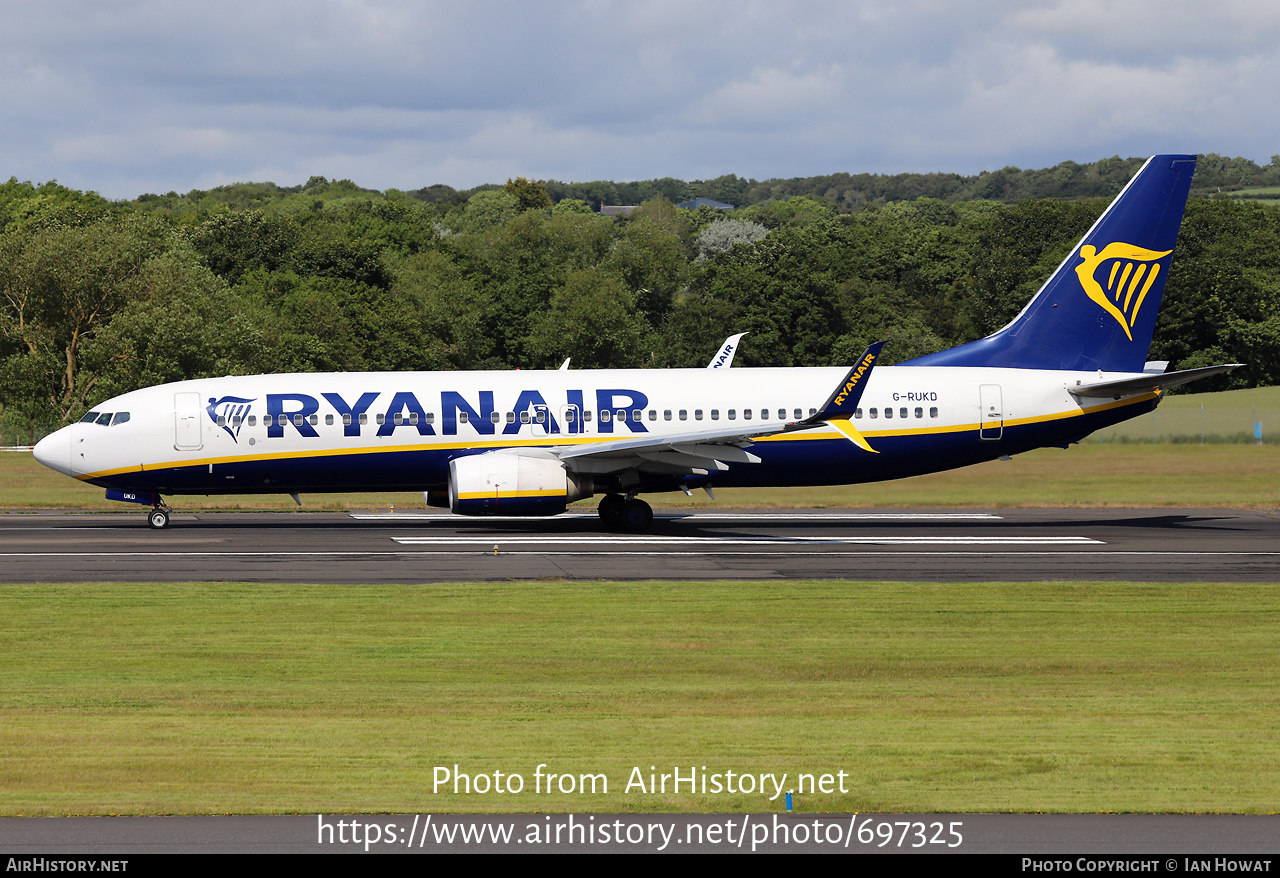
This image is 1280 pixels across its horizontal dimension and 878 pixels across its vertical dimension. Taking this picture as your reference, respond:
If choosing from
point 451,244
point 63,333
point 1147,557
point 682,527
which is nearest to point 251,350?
point 63,333

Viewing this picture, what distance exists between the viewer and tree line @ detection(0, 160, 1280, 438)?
6888 cm

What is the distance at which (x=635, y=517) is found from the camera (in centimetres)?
3497

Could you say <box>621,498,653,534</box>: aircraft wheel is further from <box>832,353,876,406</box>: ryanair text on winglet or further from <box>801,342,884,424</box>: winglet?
<box>832,353,876,406</box>: ryanair text on winglet

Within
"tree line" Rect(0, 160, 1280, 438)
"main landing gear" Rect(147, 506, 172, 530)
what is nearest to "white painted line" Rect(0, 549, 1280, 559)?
"main landing gear" Rect(147, 506, 172, 530)

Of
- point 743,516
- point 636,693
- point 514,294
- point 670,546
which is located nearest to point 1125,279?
point 743,516

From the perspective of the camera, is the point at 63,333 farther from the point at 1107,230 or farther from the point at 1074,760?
the point at 1074,760

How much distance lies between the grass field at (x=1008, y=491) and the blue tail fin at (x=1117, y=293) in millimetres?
6828

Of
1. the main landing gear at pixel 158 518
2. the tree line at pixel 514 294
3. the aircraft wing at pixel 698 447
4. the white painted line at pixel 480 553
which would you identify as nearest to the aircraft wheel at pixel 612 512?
the aircraft wing at pixel 698 447

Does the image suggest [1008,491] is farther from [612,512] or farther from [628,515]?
[612,512]

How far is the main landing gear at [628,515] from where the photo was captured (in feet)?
115

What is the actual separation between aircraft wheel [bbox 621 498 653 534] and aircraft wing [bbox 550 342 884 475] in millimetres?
1609

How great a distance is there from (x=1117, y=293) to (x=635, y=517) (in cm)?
1507

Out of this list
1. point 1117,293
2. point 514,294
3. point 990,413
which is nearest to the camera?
point 990,413

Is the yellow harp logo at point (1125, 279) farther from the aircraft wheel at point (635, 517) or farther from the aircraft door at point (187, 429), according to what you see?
the aircraft door at point (187, 429)
